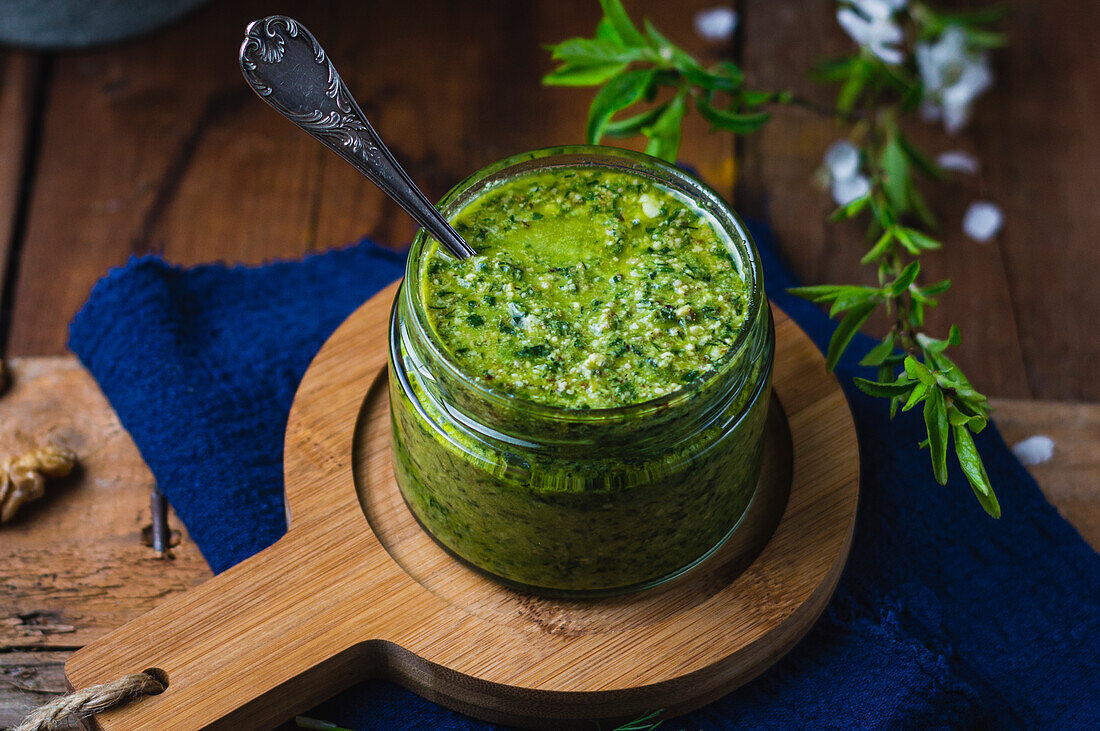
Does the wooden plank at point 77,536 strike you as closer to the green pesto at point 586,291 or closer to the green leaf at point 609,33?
the green pesto at point 586,291

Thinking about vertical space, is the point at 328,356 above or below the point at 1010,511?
above

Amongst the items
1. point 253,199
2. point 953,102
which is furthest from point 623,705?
point 953,102

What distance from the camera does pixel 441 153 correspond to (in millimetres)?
2842

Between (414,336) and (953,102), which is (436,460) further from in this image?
(953,102)

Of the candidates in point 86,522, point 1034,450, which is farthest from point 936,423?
point 86,522

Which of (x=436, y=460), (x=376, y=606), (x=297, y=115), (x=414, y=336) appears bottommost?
(x=376, y=606)

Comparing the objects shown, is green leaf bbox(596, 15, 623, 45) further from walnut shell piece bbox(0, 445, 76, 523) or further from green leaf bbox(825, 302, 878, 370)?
walnut shell piece bbox(0, 445, 76, 523)

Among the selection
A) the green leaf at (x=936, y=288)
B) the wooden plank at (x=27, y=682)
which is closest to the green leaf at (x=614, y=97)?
the green leaf at (x=936, y=288)

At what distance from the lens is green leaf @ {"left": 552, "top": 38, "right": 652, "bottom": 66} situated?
2.10 m

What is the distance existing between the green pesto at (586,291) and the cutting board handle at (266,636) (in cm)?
41

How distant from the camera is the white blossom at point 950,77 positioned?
2773 millimetres

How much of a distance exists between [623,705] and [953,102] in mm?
1849

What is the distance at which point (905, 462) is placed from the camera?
206 centimetres

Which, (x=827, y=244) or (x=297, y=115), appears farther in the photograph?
(x=827, y=244)
